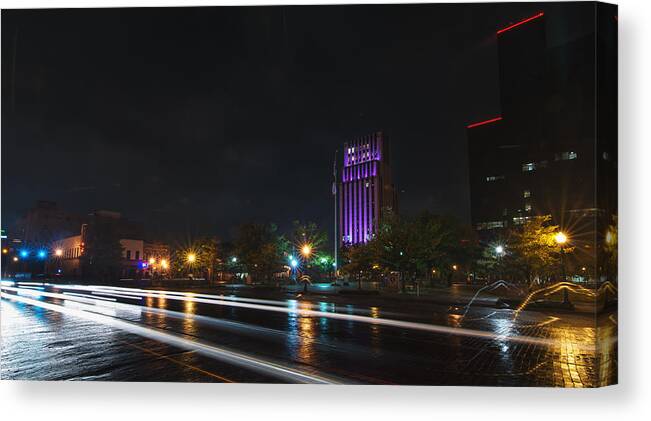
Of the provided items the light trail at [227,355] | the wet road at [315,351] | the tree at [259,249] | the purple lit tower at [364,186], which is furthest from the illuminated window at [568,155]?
the purple lit tower at [364,186]

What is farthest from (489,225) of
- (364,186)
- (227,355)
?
(227,355)

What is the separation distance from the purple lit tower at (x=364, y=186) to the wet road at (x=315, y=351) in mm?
84305

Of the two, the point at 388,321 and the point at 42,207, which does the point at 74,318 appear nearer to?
the point at 42,207

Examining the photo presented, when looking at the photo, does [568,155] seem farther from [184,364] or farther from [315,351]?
[184,364]

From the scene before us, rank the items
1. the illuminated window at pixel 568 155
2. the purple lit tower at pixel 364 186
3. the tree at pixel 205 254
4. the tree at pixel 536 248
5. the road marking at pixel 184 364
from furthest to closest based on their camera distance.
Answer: the purple lit tower at pixel 364 186 < the tree at pixel 205 254 < the tree at pixel 536 248 < the illuminated window at pixel 568 155 < the road marking at pixel 184 364

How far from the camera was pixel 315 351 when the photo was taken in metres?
8.38

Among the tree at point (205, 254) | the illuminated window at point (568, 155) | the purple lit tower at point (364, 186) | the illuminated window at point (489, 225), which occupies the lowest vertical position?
the tree at point (205, 254)

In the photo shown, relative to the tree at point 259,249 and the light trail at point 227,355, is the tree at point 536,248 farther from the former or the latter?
the light trail at point 227,355

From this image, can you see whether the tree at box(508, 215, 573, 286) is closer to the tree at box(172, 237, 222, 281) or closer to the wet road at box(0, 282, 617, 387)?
the wet road at box(0, 282, 617, 387)

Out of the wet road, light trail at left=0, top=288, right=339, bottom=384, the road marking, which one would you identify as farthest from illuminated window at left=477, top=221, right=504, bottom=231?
the road marking

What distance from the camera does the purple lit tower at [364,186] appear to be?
9762cm

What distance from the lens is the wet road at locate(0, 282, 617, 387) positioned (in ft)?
23.7

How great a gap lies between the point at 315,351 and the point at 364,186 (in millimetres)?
95735

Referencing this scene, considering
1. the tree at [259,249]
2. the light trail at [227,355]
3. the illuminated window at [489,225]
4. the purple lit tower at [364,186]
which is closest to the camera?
the light trail at [227,355]
